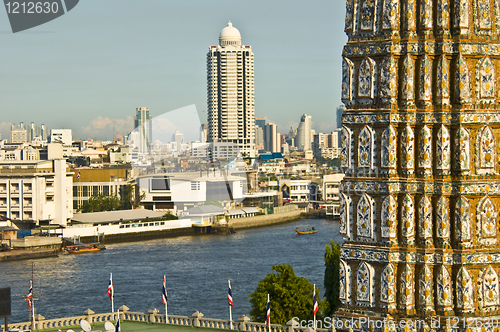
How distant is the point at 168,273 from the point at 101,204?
27.9m

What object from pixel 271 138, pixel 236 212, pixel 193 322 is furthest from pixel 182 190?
pixel 271 138

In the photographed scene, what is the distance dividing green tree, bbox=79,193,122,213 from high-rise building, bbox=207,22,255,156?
180 feet

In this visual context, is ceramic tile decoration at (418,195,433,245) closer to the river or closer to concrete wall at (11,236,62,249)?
the river

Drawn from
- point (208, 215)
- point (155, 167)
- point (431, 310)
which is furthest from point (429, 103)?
point (155, 167)

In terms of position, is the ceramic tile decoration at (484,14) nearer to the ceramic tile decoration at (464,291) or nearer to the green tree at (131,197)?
the ceramic tile decoration at (464,291)

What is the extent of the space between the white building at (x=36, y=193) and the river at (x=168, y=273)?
252 inches

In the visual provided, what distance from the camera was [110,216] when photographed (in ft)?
179

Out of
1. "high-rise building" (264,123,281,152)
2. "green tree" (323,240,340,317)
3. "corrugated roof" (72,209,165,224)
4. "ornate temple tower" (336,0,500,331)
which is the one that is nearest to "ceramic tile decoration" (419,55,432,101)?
"ornate temple tower" (336,0,500,331)

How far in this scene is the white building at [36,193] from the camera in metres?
50.6

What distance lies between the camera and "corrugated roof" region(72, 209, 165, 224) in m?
52.9

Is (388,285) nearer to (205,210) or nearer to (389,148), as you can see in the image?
(389,148)

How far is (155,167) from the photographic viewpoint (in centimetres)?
A: 6794

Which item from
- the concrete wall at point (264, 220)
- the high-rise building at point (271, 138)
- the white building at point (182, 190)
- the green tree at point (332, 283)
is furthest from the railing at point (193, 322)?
the high-rise building at point (271, 138)

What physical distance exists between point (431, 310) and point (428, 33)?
1761mm
